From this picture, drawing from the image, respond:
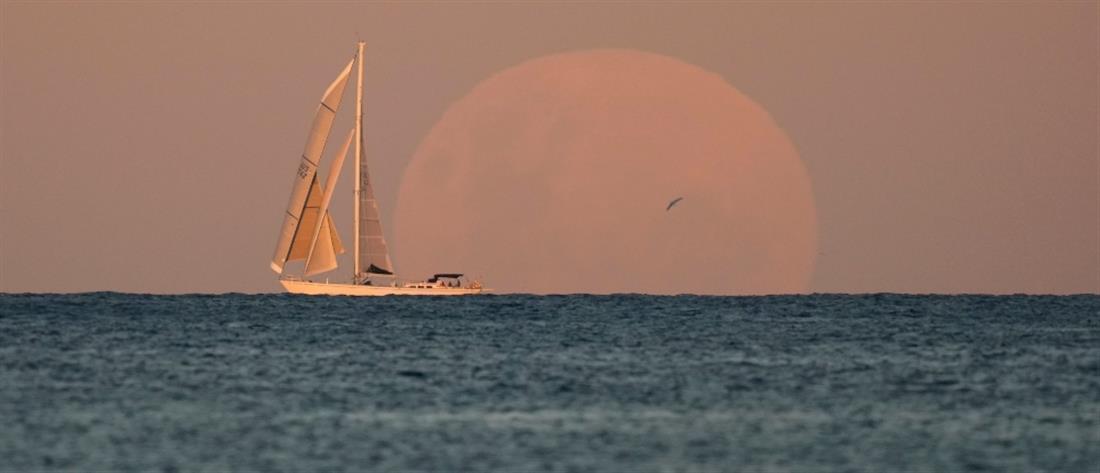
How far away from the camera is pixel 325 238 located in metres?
163

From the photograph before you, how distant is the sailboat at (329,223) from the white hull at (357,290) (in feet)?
0.27

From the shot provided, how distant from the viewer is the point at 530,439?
48312mm

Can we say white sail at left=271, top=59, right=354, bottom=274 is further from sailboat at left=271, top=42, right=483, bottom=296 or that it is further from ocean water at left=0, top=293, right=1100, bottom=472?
ocean water at left=0, top=293, right=1100, bottom=472

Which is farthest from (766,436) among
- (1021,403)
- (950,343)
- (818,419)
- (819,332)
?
(819,332)

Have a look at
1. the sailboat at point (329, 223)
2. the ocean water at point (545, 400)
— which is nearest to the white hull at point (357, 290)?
the sailboat at point (329, 223)

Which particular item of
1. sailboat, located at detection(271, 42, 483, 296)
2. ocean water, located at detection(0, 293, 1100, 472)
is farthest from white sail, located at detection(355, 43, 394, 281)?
ocean water, located at detection(0, 293, 1100, 472)

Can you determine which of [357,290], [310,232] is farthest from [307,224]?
[357,290]

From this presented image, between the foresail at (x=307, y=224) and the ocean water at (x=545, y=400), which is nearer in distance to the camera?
the ocean water at (x=545, y=400)

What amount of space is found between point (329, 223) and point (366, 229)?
10.2 ft

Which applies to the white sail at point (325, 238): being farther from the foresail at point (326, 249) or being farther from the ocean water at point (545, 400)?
the ocean water at point (545, 400)

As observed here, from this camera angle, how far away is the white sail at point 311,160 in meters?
159

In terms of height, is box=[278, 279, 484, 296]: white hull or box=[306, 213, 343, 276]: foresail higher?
box=[306, 213, 343, 276]: foresail

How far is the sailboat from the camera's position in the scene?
15938 centimetres

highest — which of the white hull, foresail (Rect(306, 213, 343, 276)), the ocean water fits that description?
foresail (Rect(306, 213, 343, 276))
